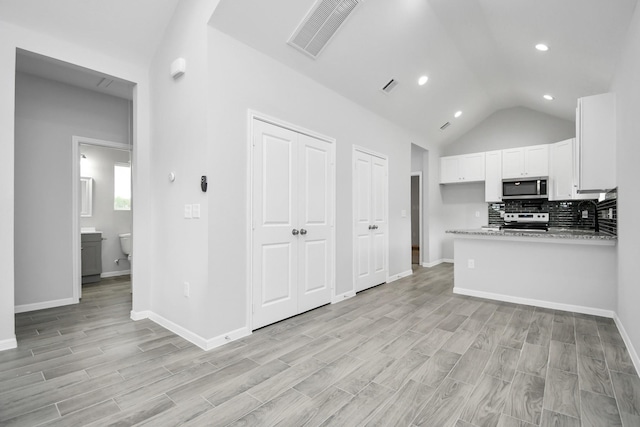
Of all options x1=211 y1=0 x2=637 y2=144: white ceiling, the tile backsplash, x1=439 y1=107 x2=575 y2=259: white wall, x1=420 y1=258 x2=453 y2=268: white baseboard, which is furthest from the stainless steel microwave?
x1=420 y1=258 x2=453 y2=268: white baseboard

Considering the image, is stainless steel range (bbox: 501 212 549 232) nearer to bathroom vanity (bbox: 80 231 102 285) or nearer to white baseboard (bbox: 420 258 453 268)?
white baseboard (bbox: 420 258 453 268)

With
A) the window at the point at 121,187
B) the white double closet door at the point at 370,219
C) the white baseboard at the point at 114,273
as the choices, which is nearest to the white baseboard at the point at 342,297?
the white double closet door at the point at 370,219

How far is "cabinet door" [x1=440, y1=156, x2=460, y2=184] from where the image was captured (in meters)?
6.92

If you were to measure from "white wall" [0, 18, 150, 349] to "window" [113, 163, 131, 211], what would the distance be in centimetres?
309

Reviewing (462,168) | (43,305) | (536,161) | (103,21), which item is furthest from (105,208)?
(536,161)

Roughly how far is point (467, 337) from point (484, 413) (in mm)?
1186

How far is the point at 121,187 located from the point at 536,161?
7.92 meters

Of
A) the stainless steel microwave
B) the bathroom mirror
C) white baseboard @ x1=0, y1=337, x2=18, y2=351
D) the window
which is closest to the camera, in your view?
white baseboard @ x1=0, y1=337, x2=18, y2=351

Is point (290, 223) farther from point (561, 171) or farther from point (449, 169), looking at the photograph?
point (561, 171)

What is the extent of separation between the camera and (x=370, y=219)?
4.73 meters

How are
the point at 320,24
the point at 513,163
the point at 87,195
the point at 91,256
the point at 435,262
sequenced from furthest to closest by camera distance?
the point at 435,262
the point at 513,163
the point at 87,195
the point at 91,256
the point at 320,24

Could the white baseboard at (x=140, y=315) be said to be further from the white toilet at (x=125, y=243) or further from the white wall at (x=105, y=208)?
the white wall at (x=105, y=208)

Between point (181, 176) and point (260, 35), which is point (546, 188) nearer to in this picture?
point (260, 35)

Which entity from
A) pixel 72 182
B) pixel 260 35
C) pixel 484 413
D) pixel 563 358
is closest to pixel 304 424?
pixel 484 413
